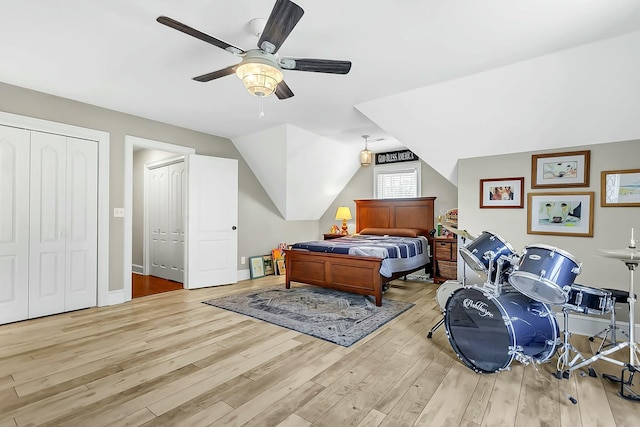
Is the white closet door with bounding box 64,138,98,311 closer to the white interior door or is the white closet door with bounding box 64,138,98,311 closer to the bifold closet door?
the bifold closet door

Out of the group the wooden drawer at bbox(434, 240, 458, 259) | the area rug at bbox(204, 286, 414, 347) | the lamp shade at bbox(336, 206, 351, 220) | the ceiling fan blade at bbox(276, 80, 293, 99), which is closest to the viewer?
the ceiling fan blade at bbox(276, 80, 293, 99)

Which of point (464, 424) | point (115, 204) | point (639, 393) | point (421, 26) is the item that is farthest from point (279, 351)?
point (115, 204)

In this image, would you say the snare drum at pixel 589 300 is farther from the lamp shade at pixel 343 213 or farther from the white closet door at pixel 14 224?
the white closet door at pixel 14 224

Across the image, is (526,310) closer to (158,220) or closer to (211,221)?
(211,221)

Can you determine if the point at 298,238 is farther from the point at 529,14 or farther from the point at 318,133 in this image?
the point at 529,14

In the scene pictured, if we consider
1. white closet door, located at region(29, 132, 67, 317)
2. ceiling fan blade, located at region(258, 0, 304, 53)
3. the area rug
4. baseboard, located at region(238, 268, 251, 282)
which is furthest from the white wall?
white closet door, located at region(29, 132, 67, 317)

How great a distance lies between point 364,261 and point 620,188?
2566 mm

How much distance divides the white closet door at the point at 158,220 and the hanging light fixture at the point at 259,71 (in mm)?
4157

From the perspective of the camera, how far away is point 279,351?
8.39 ft

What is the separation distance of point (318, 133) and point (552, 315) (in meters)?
3.90

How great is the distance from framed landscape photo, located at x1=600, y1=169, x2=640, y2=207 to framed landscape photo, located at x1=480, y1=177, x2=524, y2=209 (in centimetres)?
66

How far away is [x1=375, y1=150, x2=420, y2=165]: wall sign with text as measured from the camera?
5.80m

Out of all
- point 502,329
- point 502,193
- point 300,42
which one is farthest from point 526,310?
point 300,42

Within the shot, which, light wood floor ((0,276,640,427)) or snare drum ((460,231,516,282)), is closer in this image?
light wood floor ((0,276,640,427))
